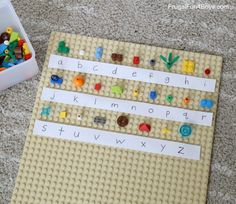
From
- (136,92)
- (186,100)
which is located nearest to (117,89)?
(136,92)

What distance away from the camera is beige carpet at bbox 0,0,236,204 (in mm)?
979

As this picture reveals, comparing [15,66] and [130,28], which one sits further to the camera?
[130,28]

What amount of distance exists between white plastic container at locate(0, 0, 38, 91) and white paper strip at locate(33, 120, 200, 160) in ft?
0.36

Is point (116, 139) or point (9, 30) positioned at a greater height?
point (9, 30)

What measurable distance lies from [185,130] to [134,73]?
0.58 ft

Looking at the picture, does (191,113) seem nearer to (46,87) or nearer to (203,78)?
(203,78)

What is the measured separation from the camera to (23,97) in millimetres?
984

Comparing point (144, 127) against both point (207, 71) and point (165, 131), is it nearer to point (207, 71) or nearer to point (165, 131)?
point (165, 131)

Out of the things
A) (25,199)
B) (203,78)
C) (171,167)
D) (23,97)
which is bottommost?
(25,199)

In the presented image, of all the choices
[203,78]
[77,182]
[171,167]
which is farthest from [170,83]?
[77,182]

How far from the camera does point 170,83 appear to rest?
3.23ft

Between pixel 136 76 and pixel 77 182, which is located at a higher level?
pixel 136 76

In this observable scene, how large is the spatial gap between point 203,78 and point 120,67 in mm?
194

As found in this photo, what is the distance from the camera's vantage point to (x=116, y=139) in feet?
3.13
